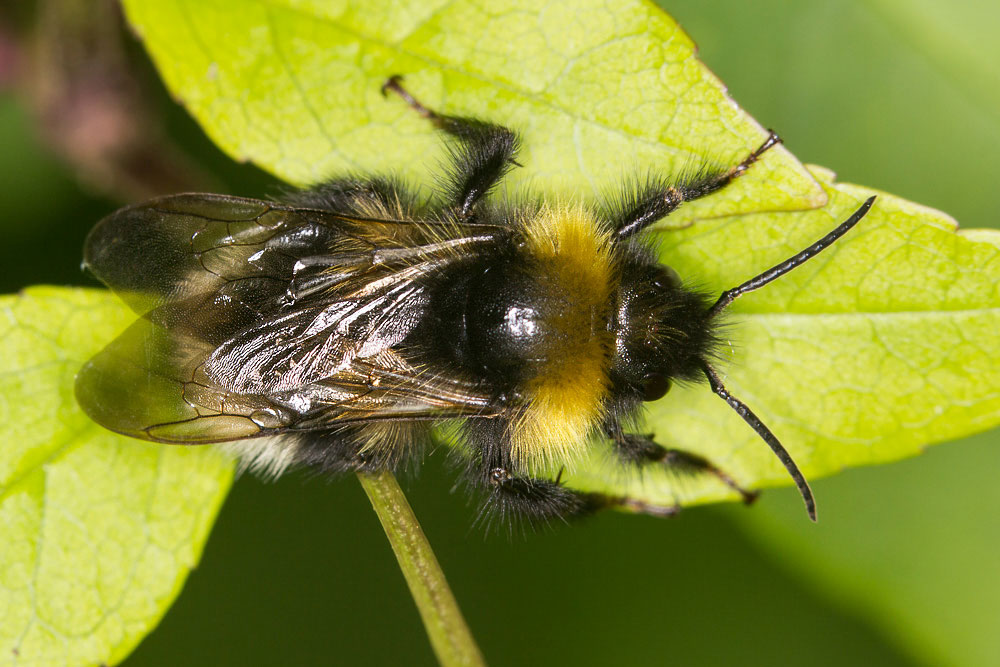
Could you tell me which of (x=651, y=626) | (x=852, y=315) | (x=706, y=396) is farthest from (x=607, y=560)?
(x=852, y=315)

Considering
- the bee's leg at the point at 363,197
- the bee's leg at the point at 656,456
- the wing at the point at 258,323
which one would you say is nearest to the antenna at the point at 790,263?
the bee's leg at the point at 656,456

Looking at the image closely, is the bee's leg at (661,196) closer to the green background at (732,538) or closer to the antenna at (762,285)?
the antenna at (762,285)

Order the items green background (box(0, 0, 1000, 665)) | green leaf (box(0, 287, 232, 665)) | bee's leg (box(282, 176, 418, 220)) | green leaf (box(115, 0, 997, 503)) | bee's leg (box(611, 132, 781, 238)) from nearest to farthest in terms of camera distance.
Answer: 1. green leaf (box(115, 0, 997, 503))
2. bee's leg (box(611, 132, 781, 238))
3. green leaf (box(0, 287, 232, 665))
4. bee's leg (box(282, 176, 418, 220))
5. green background (box(0, 0, 1000, 665))

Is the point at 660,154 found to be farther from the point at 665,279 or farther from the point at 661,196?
the point at 665,279

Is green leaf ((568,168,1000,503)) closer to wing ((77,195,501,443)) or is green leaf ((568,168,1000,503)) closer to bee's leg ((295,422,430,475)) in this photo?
wing ((77,195,501,443))

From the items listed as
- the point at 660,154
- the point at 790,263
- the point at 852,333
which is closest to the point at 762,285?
the point at 790,263

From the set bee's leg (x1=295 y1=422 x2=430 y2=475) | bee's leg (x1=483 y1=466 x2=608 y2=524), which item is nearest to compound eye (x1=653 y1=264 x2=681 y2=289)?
bee's leg (x1=483 y1=466 x2=608 y2=524)

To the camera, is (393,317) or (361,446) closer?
(393,317)
